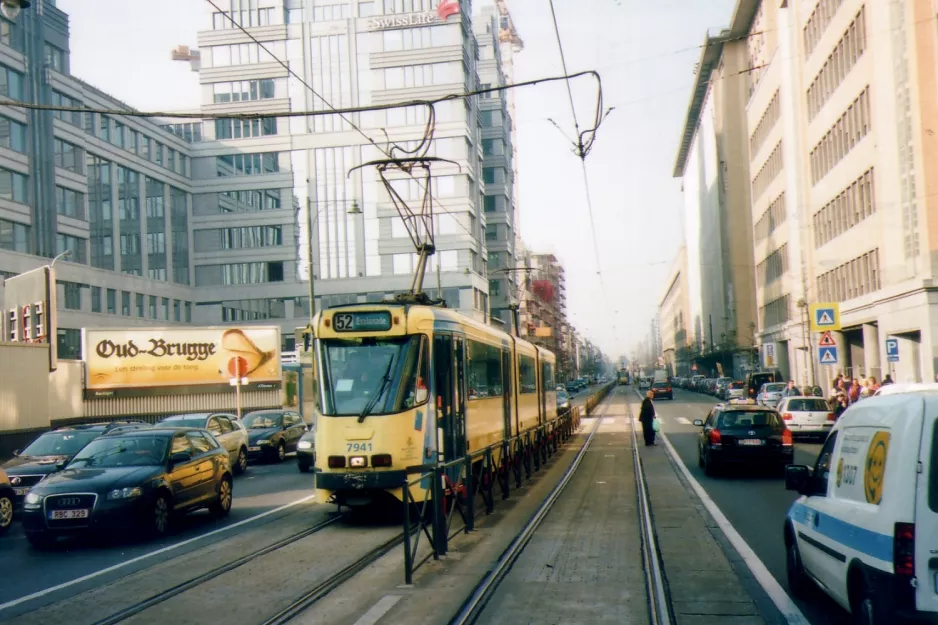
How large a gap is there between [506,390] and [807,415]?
46.0 ft

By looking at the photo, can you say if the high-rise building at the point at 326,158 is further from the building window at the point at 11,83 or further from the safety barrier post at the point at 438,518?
the safety barrier post at the point at 438,518

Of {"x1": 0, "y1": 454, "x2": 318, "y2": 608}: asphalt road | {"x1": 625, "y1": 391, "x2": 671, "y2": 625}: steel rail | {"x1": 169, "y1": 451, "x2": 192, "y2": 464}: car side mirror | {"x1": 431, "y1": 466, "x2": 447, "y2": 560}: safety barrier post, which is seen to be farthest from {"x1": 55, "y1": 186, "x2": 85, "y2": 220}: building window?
{"x1": 431, "y1": 466, "x2": 447, "y2": 560}: safety barrier post

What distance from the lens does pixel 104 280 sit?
58750 millimetres

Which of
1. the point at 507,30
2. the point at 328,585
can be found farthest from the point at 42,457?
the point at 507,30

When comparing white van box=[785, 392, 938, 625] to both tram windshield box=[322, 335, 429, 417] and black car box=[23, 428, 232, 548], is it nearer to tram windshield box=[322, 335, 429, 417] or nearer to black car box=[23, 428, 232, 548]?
tram windshield box=[322, 335, 429, 417]

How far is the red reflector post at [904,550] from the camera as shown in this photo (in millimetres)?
5438

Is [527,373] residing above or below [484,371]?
below

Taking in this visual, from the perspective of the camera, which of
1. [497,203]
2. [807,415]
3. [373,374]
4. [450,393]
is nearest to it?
[373,374]

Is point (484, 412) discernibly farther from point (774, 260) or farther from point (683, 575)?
point (774, 260)

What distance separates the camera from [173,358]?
3988 centimetres

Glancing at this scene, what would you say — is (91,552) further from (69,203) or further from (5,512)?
(69,203)

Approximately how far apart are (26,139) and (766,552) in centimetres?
5010

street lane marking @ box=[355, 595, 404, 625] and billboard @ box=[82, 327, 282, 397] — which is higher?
billboard @ box=[82, 327, 282, 397]

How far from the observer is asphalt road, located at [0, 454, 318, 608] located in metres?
9.95
